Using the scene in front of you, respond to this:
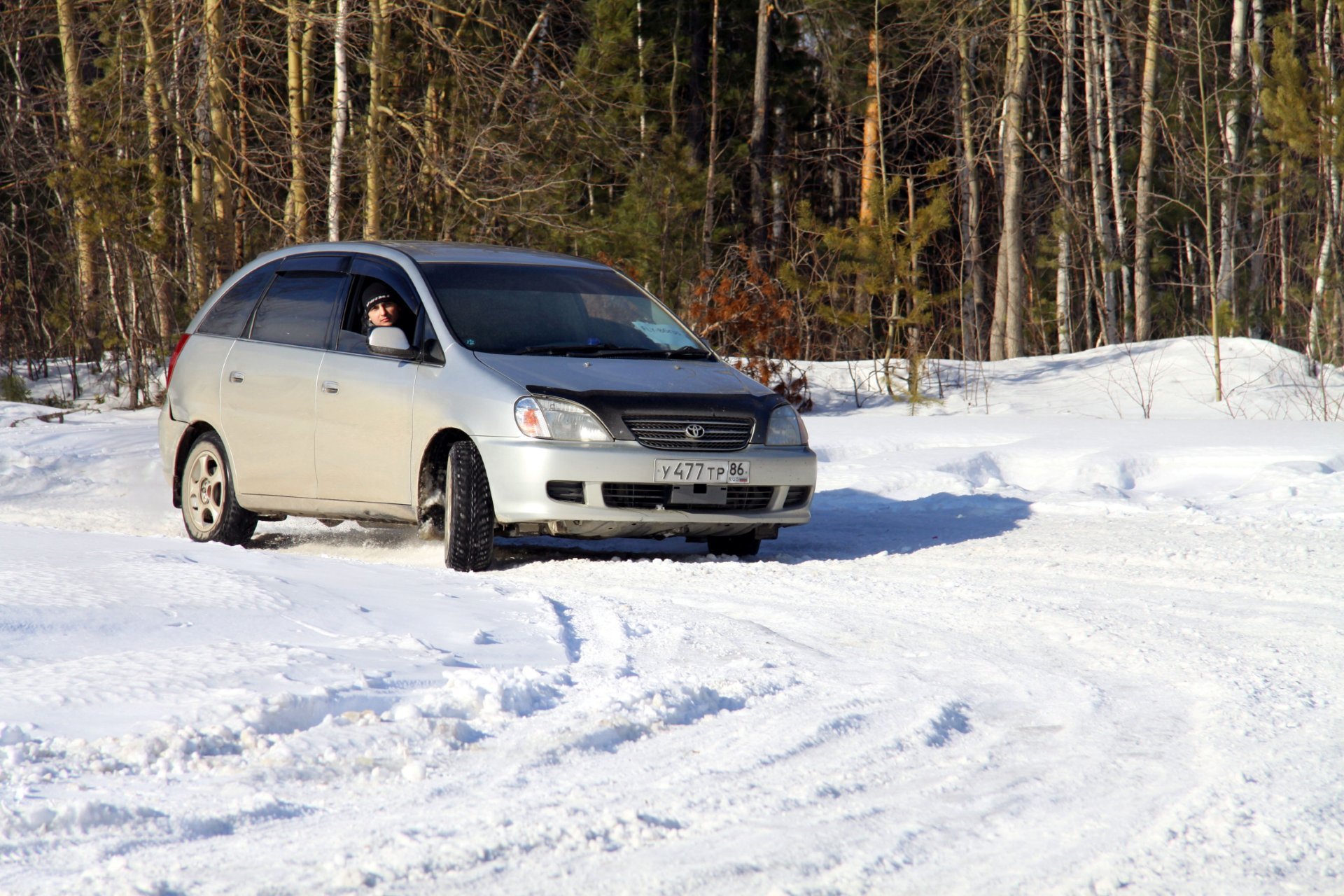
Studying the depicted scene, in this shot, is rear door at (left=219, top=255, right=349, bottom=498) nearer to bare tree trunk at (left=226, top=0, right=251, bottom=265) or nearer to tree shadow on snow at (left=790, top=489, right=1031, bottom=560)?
tree shadow on snow at (left=790, top=489, right=1031, bottom=560)

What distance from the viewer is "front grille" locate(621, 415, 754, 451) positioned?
6.92 metres

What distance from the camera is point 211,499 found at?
27.7ft

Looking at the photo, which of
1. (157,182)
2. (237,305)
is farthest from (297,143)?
(237,305)

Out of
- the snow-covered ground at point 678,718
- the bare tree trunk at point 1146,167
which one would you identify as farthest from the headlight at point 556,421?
the bare tree trunk at point 1146,167

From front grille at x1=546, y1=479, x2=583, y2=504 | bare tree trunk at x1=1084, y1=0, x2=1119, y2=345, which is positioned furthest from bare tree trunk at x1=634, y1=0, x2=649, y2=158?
front grille at x1=546, y1=479, x2=583, y2=504

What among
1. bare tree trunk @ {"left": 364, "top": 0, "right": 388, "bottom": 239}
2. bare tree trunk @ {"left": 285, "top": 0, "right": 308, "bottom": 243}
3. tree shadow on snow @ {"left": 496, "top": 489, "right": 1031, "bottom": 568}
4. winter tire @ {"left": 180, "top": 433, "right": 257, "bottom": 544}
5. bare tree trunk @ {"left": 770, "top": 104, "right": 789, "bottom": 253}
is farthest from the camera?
bare tree trunk @ {"left": 770, "top": 104, "right": 789, "bottom": 253}

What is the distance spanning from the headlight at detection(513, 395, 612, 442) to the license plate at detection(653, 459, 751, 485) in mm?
318

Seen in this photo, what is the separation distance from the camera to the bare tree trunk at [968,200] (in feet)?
75.3

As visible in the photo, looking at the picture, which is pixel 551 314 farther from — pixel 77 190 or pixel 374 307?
pixel 77 190

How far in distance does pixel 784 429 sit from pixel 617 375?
0.95 meters

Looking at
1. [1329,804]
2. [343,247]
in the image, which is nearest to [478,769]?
[1329,804]

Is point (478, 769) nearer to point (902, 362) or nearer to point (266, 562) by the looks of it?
point (266, 562)

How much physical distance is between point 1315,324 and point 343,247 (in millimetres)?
14892

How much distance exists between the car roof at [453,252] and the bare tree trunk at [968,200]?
9250mm
